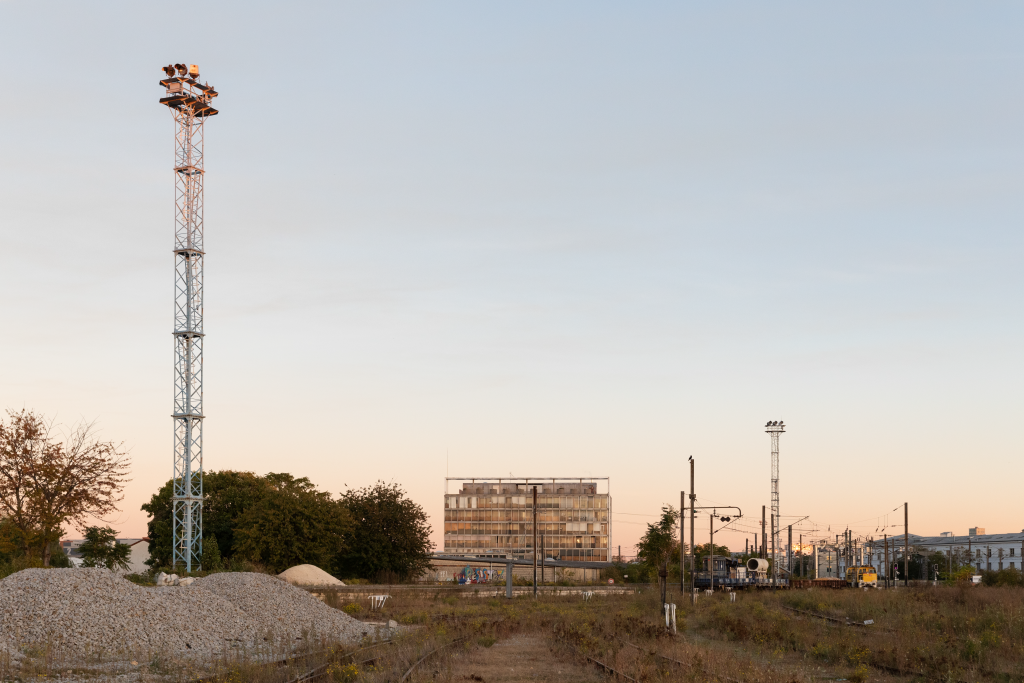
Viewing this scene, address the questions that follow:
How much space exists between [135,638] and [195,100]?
4488 centimetres

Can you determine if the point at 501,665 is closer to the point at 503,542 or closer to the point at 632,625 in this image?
the point at 632,625

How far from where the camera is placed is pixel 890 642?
30.0 meters

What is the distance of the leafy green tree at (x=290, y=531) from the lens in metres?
71.5

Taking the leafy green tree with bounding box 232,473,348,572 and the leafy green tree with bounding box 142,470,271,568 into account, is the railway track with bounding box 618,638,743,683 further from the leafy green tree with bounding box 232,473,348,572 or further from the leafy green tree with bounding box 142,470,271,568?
the leafy green tree with bounding box 142,470,271,568

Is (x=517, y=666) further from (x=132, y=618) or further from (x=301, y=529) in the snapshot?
(x=301, y=529)

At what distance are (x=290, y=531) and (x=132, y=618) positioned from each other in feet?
142

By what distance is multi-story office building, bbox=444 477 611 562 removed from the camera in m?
196

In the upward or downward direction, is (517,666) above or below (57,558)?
above

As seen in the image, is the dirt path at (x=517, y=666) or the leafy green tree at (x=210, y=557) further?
the leafy green tree at (x=210, y=557)

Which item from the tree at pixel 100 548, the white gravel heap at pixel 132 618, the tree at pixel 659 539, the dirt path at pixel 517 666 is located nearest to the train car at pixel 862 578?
the tree at pixel 659 539

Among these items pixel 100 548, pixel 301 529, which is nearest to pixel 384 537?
pixel 301 529

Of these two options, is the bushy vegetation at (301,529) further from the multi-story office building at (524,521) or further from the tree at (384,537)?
the multi-story office building at (524,521)

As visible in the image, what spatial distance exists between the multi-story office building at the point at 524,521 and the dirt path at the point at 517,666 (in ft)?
546

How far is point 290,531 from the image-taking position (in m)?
72.2
